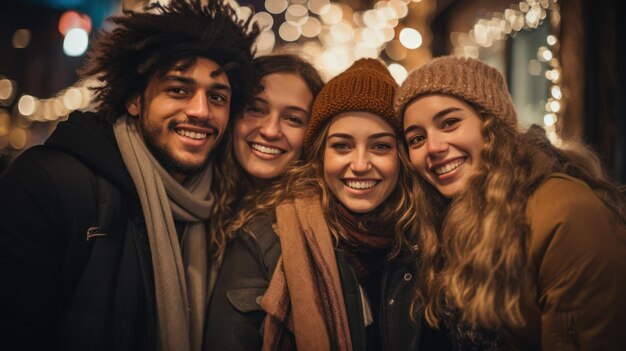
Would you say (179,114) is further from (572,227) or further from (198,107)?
(572,227)

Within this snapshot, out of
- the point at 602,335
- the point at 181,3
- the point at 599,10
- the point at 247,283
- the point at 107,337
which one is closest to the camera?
the point at 602,335

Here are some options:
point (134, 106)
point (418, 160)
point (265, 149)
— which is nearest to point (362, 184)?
point (418, 160)

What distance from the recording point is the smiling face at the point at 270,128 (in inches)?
101

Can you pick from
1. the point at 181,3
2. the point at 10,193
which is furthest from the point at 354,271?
the point at 181,3

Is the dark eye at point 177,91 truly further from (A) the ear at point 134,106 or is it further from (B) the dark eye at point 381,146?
(B) the dark eye at point 381,146

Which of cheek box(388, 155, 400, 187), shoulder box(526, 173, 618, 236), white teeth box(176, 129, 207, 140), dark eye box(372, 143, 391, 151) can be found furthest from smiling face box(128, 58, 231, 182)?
shoulder box(526, 173, 618, 236)

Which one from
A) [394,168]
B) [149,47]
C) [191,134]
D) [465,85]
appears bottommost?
[394,168]

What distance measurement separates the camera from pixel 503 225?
1587 mm

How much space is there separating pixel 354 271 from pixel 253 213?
738mm

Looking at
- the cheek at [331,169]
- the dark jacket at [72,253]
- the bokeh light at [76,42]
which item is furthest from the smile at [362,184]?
the bokeh light at [76,42]

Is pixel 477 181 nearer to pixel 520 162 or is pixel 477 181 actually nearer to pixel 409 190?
Answer: pixel 520 162

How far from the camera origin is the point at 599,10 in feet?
8.91

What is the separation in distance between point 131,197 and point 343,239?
3.99 feet

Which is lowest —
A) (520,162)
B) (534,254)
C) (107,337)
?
(107,337)
